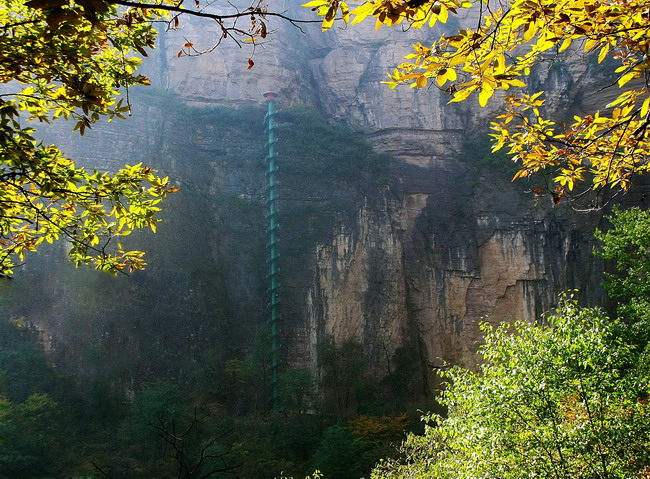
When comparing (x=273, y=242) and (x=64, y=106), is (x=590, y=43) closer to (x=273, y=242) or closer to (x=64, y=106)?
(x=64, y=106)

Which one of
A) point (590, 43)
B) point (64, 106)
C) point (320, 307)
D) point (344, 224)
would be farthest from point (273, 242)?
point (590, 43)

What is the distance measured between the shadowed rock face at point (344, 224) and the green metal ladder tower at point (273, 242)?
35 cm

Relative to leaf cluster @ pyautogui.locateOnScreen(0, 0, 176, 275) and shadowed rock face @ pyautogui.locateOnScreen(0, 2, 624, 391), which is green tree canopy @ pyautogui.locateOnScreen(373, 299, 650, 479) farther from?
shadowed rock face @ pyautogui.locateOnScreen(0, 2, 624, 391)

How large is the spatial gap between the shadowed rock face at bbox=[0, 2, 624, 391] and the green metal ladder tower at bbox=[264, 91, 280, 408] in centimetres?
35

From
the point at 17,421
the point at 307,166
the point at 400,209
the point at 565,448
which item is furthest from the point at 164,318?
the point at 565,448

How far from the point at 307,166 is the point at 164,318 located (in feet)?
25.1

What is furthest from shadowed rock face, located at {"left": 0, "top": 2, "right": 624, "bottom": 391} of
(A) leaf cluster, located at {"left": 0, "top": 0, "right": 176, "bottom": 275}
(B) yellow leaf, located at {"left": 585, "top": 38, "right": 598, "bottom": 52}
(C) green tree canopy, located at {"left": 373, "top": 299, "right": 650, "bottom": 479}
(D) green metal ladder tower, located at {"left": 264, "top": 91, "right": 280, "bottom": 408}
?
(B) yellow leaf, located at {"left": 585, "top": 38, "right": 598, "bottom": 52}

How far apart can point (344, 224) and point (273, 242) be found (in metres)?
2.62

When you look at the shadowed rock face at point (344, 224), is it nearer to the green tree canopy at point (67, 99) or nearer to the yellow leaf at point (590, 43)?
the green tree canopy at point (67, 99)

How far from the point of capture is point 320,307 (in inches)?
709

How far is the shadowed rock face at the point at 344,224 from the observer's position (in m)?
17.6

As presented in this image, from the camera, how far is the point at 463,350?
17734 millimetres

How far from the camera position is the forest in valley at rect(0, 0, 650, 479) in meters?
4.75

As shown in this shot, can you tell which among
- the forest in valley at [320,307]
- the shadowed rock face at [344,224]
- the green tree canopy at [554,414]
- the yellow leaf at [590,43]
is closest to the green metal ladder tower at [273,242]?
the forest in valley at [320,307]
